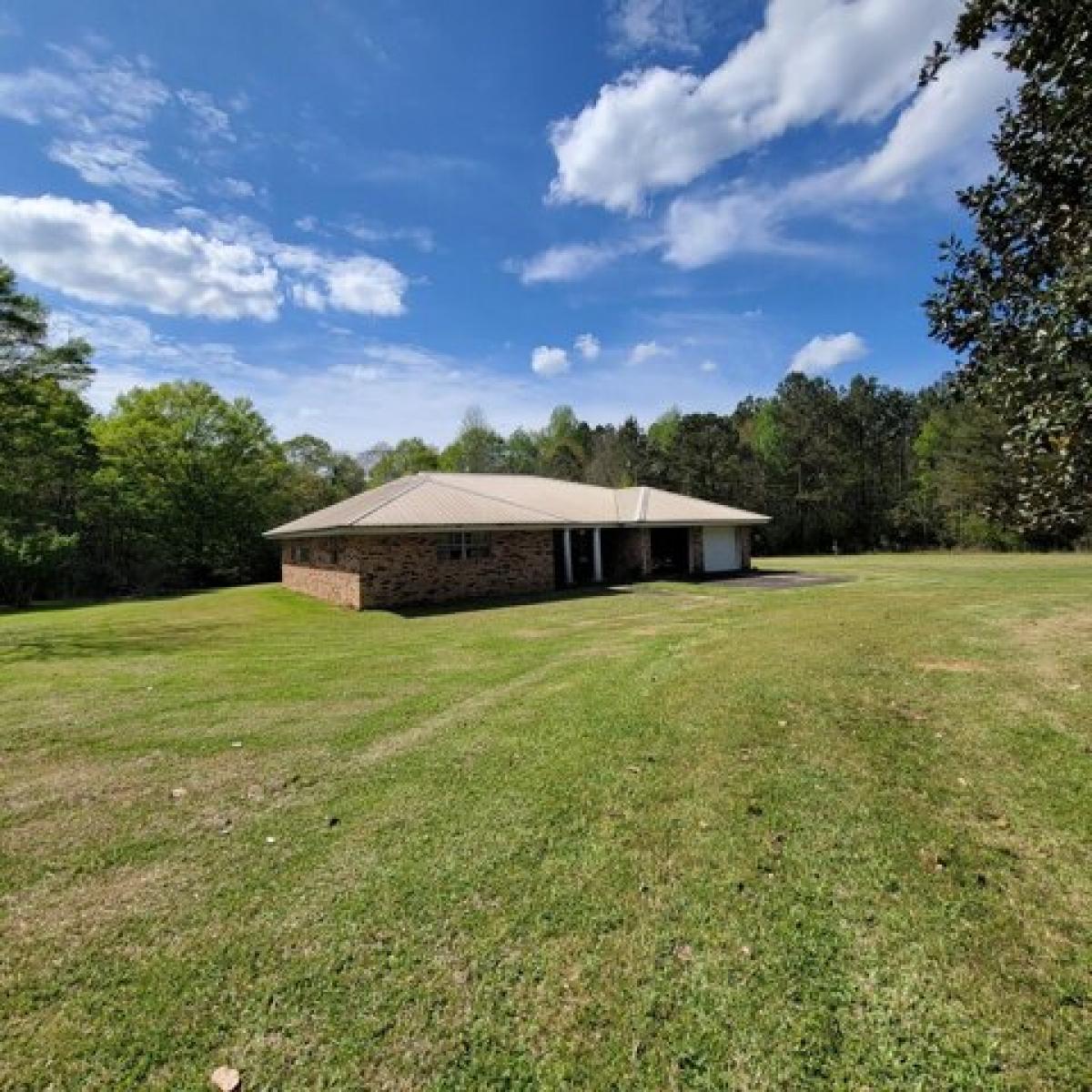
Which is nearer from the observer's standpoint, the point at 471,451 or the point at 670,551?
the point at 670,551

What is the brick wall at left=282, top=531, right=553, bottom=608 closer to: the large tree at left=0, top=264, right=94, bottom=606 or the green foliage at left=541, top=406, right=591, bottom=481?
the large tree at left=0, top=264, right=94, bottom=606

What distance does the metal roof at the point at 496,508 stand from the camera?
17.2m

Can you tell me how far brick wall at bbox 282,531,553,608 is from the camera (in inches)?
654

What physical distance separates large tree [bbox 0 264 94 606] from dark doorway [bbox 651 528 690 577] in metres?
19.1

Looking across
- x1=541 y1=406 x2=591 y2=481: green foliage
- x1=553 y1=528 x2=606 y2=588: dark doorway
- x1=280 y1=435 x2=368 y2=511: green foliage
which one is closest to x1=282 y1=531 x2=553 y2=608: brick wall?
x1=553 y1=528 x2=606 y2=588: dark doorway

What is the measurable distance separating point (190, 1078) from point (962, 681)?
24.9 ft

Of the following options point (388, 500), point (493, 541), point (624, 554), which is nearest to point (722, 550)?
point (624, 554)

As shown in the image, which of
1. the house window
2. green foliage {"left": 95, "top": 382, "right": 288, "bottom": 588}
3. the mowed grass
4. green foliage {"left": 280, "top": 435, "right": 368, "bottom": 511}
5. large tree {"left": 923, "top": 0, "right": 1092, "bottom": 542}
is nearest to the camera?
the mowed grass

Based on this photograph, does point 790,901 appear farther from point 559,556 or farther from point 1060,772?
point 559,556

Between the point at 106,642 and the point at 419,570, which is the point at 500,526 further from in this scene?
the point at 106,642

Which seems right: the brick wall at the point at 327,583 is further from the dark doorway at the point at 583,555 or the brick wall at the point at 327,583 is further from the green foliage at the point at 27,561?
the green foliage at the point at 27,561

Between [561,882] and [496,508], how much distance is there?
16650mm

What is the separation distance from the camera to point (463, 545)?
18.1m

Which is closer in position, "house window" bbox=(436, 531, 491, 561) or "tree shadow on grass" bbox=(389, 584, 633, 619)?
"tree shadow on grass" bbox=(389, 584, 633, 619)
